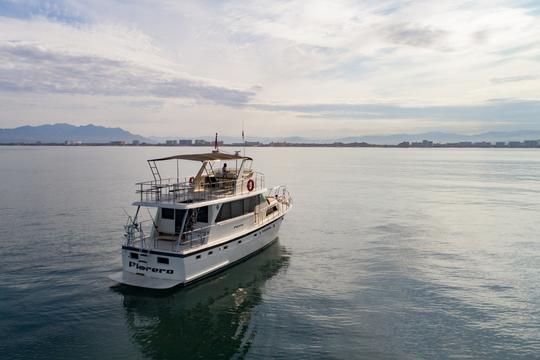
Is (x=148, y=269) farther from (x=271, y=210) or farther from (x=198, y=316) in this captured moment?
(x=271, y=210)

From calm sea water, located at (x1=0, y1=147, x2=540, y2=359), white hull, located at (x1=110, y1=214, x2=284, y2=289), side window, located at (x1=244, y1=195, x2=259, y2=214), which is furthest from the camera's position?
side window, located at (x1=244, y1=195, x2=259, y2=214)

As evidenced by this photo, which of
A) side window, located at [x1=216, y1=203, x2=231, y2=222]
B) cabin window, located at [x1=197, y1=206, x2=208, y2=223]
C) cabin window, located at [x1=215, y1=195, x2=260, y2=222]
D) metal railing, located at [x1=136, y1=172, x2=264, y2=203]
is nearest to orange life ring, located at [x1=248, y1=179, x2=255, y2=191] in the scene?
metal railing, located at [x1=136, y1=172, x2=264, y2=203]

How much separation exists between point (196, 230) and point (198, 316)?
4.36 m

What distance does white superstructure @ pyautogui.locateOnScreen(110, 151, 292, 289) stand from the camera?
65.2 feet

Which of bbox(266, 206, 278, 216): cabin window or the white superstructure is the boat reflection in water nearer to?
the white superstructure

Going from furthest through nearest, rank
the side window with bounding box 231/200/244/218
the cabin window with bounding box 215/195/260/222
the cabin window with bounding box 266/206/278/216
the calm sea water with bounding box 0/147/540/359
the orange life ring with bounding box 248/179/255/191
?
1. the cabin window with bounding box 266/206/278/216
2. the orange life ring with bounding box 248/179/255/191
3. the side window with bounding box 231/200/244/218
4. the cabin window with bounding box 215/195/260/222
5. the calm sea water with bounding box 0/147/540/359

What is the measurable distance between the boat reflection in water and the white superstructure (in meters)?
0.64

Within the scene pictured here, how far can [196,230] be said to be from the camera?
20.4 metres

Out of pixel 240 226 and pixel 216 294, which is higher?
pixel 240 226

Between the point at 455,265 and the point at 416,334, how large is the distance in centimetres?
1008


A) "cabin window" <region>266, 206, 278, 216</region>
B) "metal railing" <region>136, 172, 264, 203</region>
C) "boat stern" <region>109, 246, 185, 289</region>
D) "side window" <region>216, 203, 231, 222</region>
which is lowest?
"boat stern" <region>109, 246, 185, 289</region>

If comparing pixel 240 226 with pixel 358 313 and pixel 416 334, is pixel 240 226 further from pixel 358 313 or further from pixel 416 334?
pixel 416 334

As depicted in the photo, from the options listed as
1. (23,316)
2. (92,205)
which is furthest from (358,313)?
(92,205)

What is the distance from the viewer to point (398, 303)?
19.0 metres
